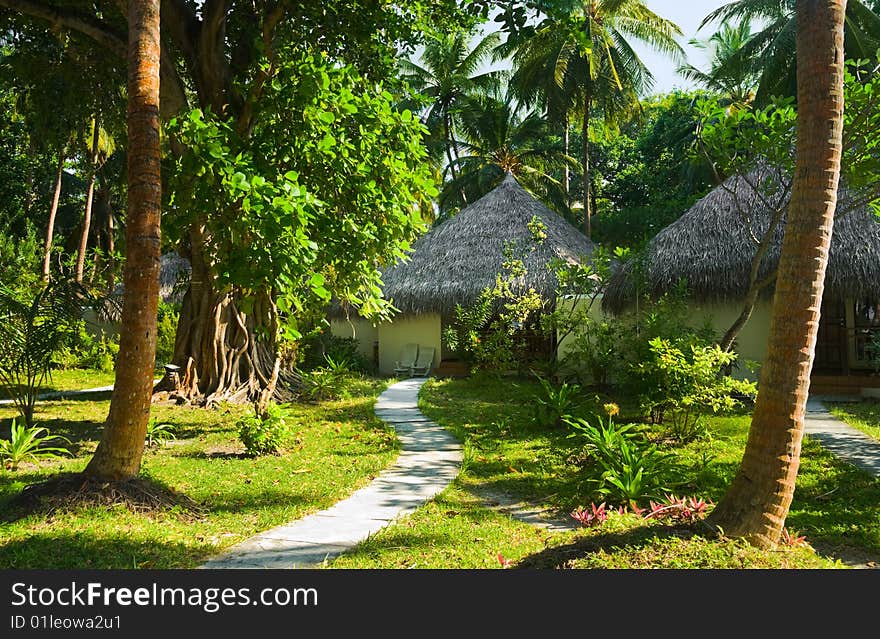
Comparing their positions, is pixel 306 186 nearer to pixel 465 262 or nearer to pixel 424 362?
pixel 465 262

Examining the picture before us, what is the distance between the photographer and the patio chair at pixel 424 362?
1680 centimetres

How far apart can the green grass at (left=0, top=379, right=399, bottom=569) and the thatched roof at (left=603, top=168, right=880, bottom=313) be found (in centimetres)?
553

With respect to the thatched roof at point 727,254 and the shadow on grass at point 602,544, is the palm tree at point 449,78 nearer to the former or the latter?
the thatched roof at point 727,254

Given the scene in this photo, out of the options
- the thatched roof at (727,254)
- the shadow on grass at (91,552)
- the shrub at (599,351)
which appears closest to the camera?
the shadow on grass at (91,552)

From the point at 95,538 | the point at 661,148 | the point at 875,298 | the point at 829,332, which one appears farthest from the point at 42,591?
the point at 661,148

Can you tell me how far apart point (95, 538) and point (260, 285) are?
2527 mm

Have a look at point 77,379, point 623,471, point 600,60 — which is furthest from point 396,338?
point 623,471

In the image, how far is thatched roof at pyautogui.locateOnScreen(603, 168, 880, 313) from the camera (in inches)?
428

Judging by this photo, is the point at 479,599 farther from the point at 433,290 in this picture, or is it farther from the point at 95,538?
the point at 433,290

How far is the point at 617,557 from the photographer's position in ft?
11.6

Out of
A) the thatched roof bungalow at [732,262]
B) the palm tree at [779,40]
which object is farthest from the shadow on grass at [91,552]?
the palm tree at [779,40]

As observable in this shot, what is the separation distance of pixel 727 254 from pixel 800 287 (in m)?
8.60

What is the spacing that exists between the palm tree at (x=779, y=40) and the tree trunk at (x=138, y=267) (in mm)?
16222

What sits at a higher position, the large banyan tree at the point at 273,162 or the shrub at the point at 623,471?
the large banyan tree at the point at 273,162
